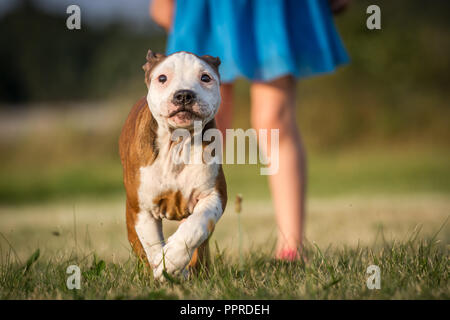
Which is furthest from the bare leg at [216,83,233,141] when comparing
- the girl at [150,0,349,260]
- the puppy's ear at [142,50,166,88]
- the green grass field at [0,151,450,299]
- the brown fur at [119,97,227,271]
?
the puppy's ear at [142,50,166,88]

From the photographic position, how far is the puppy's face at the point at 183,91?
1.40 m

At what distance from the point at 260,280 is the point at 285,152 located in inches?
35.7

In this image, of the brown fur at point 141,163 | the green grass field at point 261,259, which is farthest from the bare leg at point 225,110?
the brown fur at point 141,163

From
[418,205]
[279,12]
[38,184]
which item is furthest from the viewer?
[38,184]

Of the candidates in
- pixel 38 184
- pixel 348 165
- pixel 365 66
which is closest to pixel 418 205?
pixel 348 165

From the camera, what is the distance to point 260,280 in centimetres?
189

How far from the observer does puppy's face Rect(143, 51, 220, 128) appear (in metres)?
1.40

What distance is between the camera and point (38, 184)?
28.6ft

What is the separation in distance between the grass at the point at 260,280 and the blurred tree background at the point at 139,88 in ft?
21.9

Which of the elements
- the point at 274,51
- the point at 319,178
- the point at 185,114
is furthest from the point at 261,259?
the point at 319,178

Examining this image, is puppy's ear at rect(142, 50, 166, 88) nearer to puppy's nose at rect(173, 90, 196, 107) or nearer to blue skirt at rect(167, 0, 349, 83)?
puppy's nose at rect(173, 90, 196, 107)

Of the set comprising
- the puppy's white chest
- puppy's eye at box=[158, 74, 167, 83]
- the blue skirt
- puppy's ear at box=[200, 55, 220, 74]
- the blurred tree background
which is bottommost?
the puppy's white chest
